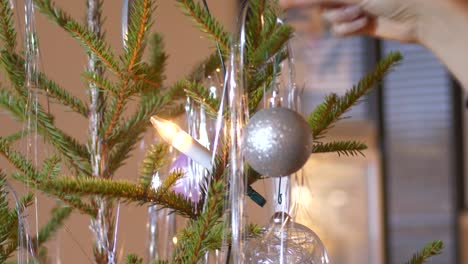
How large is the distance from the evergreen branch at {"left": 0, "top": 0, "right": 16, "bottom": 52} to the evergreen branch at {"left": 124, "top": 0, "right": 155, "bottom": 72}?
0.11m

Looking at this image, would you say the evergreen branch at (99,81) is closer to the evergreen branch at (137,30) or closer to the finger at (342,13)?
the evergreen branch at (137,30)

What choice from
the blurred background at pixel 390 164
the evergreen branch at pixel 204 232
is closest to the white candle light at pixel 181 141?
the evergreen branch at pixel 204 232

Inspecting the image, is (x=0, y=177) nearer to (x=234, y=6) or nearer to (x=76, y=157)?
(x=76, y=157)

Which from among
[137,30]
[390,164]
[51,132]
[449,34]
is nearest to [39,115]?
[51,132]

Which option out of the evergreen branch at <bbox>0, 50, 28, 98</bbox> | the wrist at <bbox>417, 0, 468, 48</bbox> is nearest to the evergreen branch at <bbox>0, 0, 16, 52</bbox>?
the evergreen branch at <bbox>0, 50, 28, 98</bbox>

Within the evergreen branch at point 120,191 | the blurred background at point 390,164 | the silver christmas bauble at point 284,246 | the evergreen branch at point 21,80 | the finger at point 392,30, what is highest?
the blurred background at point 390,164

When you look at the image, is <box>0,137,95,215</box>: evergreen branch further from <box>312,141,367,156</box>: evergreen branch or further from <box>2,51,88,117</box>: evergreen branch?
<box>312,141,367,156</box>: evergreen branch

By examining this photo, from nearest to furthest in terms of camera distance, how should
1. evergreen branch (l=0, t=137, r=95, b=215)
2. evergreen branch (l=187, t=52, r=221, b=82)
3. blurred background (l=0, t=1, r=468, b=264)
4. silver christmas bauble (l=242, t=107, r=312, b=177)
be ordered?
1. silver christmas bauble (l=242, t=107, r=312, b=177)
2. evergreen branch (l=0, t=137, r=95, b=215)
3. evergreen branch (l=187, t=52, r=221, b=82)
4. blurred background (l=0, t=1, r=468, b=264)

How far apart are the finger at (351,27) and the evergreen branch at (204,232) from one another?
0.48 feet

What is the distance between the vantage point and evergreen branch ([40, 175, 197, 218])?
1.47 feet

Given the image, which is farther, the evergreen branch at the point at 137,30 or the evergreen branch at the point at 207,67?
the evergreen branch at the point at 207,67

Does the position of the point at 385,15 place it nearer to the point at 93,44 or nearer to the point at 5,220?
the point at 93,44

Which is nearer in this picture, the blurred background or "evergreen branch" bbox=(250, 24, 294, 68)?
"evergreen branch" bbox=(250, 24, 294, 68)

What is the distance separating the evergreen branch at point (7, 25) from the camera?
570mm
